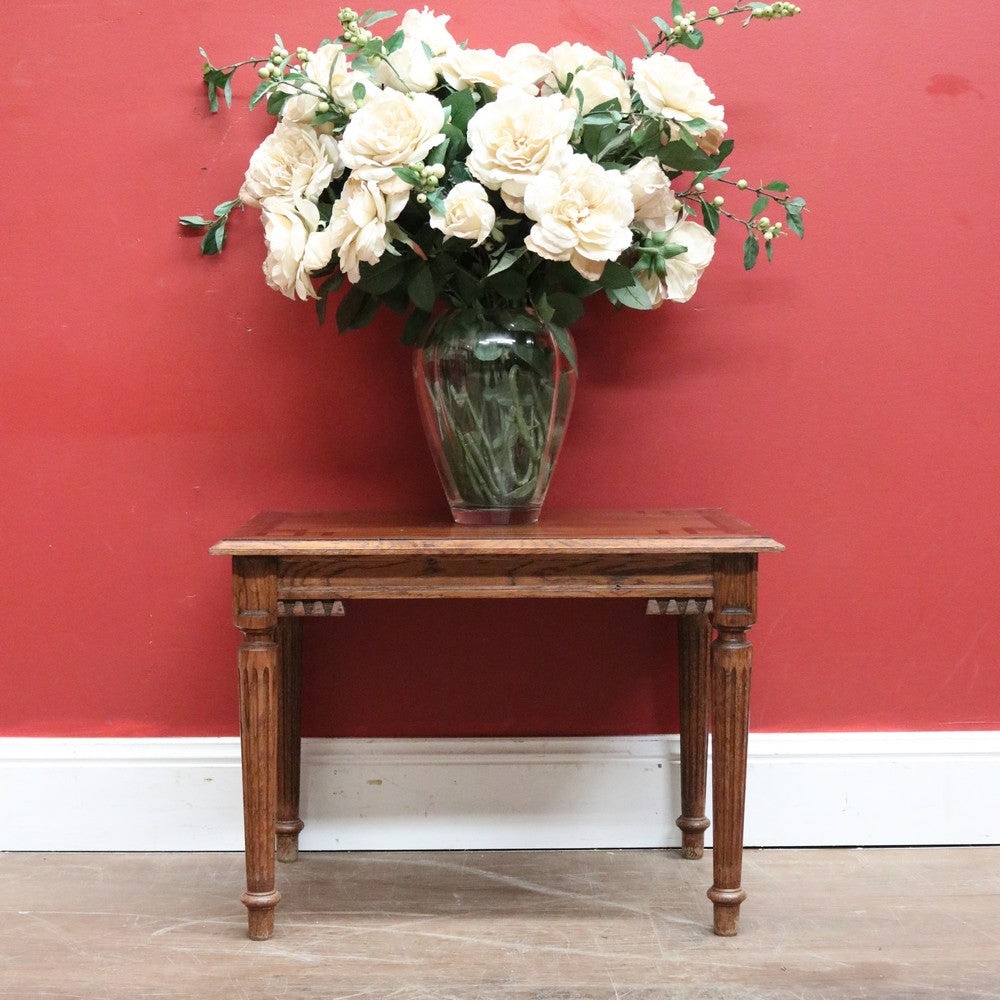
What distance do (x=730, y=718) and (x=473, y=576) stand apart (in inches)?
16.7

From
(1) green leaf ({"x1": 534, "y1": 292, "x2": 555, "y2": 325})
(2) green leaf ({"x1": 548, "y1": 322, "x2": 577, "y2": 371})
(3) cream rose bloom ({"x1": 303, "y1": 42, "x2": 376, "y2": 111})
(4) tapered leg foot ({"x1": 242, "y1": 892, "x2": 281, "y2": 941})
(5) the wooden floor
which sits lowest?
(5) the wooden floor

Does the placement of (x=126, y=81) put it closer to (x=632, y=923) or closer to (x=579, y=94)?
(x=579, y=94)

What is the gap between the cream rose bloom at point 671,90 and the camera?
1517mm

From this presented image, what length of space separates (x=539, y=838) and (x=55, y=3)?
1.69 metres

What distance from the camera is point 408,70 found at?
156 cm

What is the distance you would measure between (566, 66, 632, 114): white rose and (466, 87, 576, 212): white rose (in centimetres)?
13

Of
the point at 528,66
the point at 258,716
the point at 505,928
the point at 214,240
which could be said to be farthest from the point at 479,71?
the point at 505,928

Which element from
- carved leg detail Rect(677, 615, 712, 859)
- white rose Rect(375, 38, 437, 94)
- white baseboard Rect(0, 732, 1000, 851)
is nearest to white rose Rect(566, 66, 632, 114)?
white rose Rect(375, 38, 437, 94)

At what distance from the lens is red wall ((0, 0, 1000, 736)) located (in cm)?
187

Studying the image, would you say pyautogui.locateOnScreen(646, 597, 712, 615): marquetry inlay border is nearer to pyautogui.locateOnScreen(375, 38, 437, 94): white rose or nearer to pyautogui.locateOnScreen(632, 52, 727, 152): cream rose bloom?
pyautogui.locateOnScreen(632, 52, 727, 152): cream rose bloom

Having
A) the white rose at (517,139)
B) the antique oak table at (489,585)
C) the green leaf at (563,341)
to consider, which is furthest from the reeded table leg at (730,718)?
the white rose at (517,139)

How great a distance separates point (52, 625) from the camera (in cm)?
192

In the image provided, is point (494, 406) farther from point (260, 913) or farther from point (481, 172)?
point (260, 913)

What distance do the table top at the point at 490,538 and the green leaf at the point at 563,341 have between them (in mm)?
253
